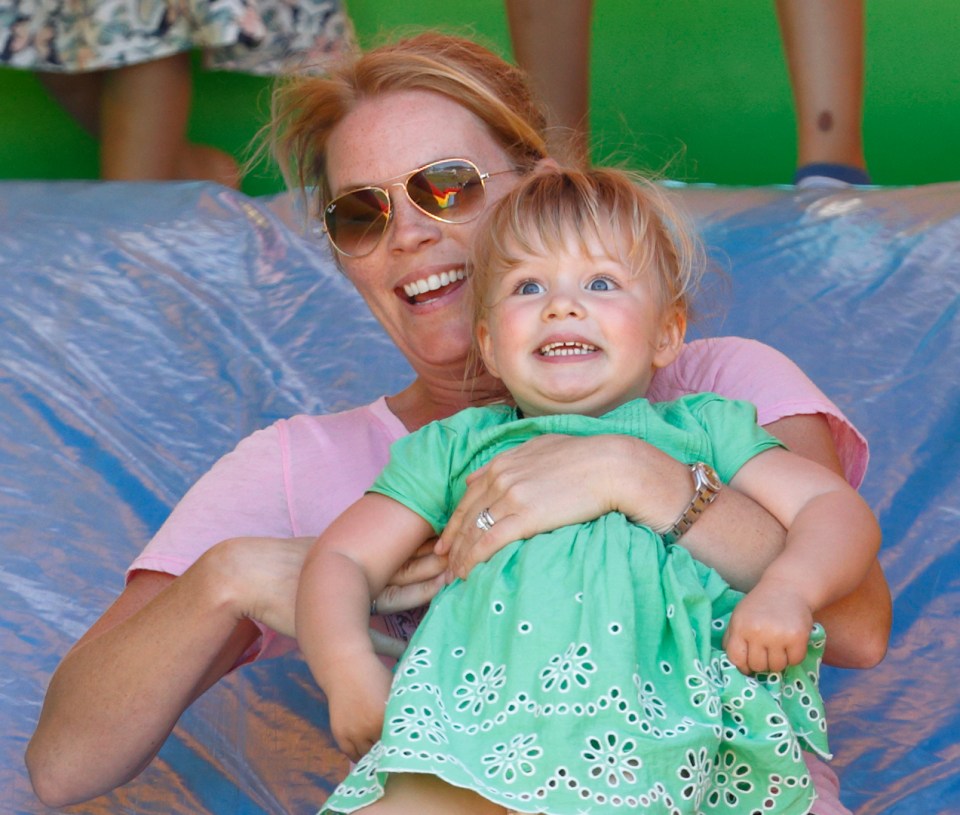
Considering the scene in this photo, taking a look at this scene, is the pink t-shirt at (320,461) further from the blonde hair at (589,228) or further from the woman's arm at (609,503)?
the woman's arm at (609,503)

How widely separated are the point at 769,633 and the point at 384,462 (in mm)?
710

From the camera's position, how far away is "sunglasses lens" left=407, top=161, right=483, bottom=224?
1.95 m

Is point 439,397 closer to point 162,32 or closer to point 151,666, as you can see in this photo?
point 151,666

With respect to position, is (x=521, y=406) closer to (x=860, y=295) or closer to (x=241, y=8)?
(x=860, y=295)

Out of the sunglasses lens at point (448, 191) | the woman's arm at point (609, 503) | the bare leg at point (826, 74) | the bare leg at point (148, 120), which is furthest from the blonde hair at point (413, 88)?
the bare leg at point (148, 120)

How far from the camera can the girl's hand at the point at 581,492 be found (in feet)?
4.99

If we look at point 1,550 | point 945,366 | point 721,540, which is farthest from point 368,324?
point 721,540

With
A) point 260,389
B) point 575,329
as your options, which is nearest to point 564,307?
point 575,329

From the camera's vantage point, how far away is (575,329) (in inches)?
63.0

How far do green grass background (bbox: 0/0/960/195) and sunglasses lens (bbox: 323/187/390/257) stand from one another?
5.38ft

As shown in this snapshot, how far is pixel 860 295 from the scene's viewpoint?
8.75ft

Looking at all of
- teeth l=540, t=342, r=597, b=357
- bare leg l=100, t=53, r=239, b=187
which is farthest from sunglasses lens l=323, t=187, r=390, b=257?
bare leg l=100, t=53, r=239, b=187

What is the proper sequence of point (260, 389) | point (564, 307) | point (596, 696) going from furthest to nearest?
point (260, 389) < point (564, 307) < point (596, 696)

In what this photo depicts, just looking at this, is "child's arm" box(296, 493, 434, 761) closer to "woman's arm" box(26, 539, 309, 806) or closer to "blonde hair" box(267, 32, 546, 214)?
"woman's arm" box(26, 539, 309, 806)
